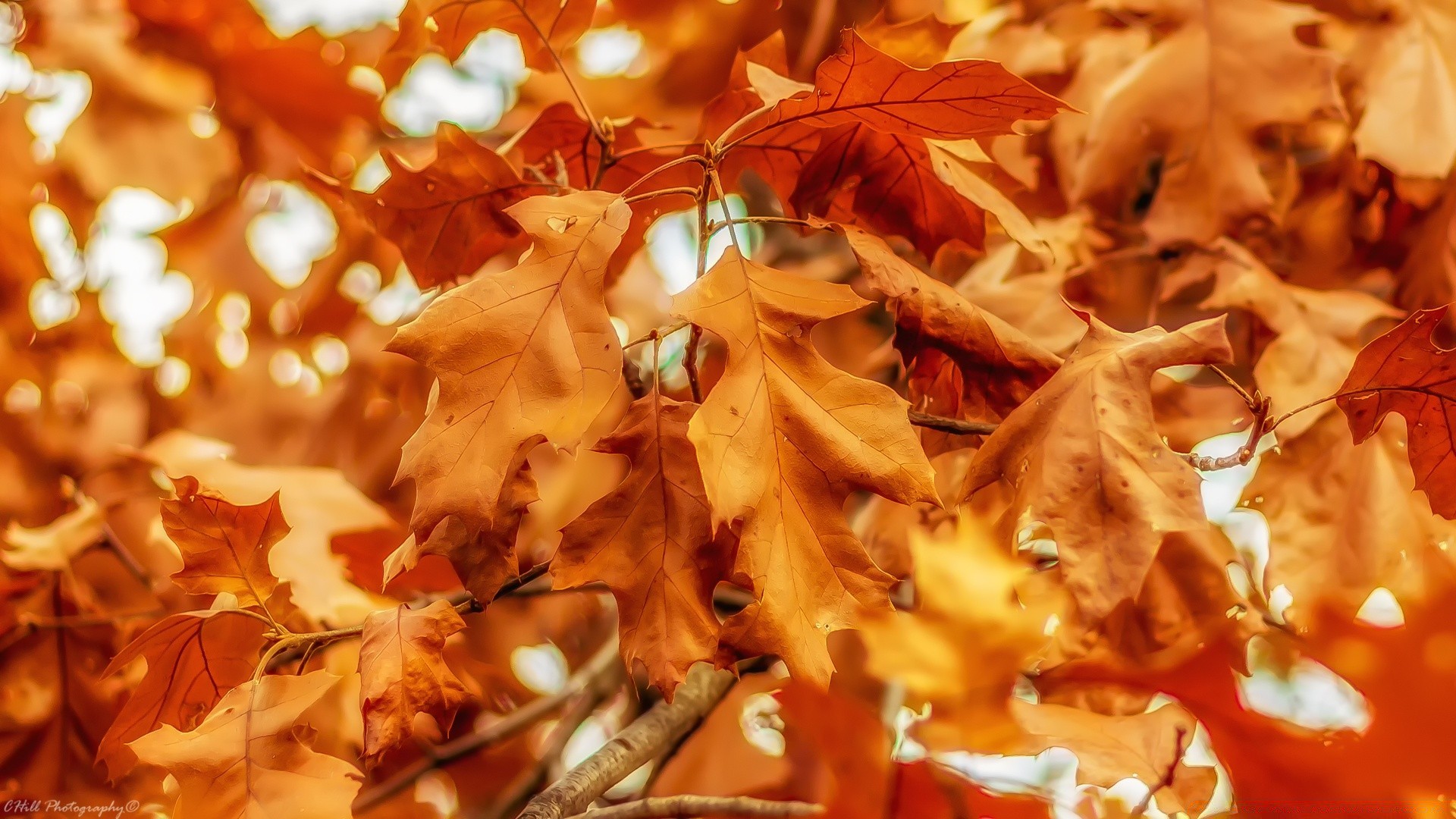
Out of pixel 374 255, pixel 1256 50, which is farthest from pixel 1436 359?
pixel 374 255

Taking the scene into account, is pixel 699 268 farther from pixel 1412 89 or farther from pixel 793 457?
pixel 1412 89

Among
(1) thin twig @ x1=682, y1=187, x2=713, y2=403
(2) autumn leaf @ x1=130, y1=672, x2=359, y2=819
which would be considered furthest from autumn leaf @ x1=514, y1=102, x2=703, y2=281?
(2) autumn leaf @ x1=130, y1=672, x2=359, y2=819

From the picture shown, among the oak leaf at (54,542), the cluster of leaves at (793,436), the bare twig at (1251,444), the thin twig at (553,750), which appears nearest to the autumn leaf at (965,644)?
the cluster of leaves at (793,436)

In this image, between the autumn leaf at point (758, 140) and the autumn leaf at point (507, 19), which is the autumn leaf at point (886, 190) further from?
the autumn leaf at point (507, 19)

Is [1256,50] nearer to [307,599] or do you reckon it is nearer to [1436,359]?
[1436,359]

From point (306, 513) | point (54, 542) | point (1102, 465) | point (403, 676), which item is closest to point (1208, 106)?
point (1102, 465)

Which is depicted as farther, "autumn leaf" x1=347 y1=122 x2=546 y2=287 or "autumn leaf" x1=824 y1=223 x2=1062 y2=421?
"autumn leaf" x1=347 y1=122 x2=546 y2=287

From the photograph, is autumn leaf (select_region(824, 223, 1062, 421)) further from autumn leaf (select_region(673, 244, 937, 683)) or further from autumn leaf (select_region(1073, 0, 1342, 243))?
autumn leaf (select_region(1073, 0, 1342, 243))
